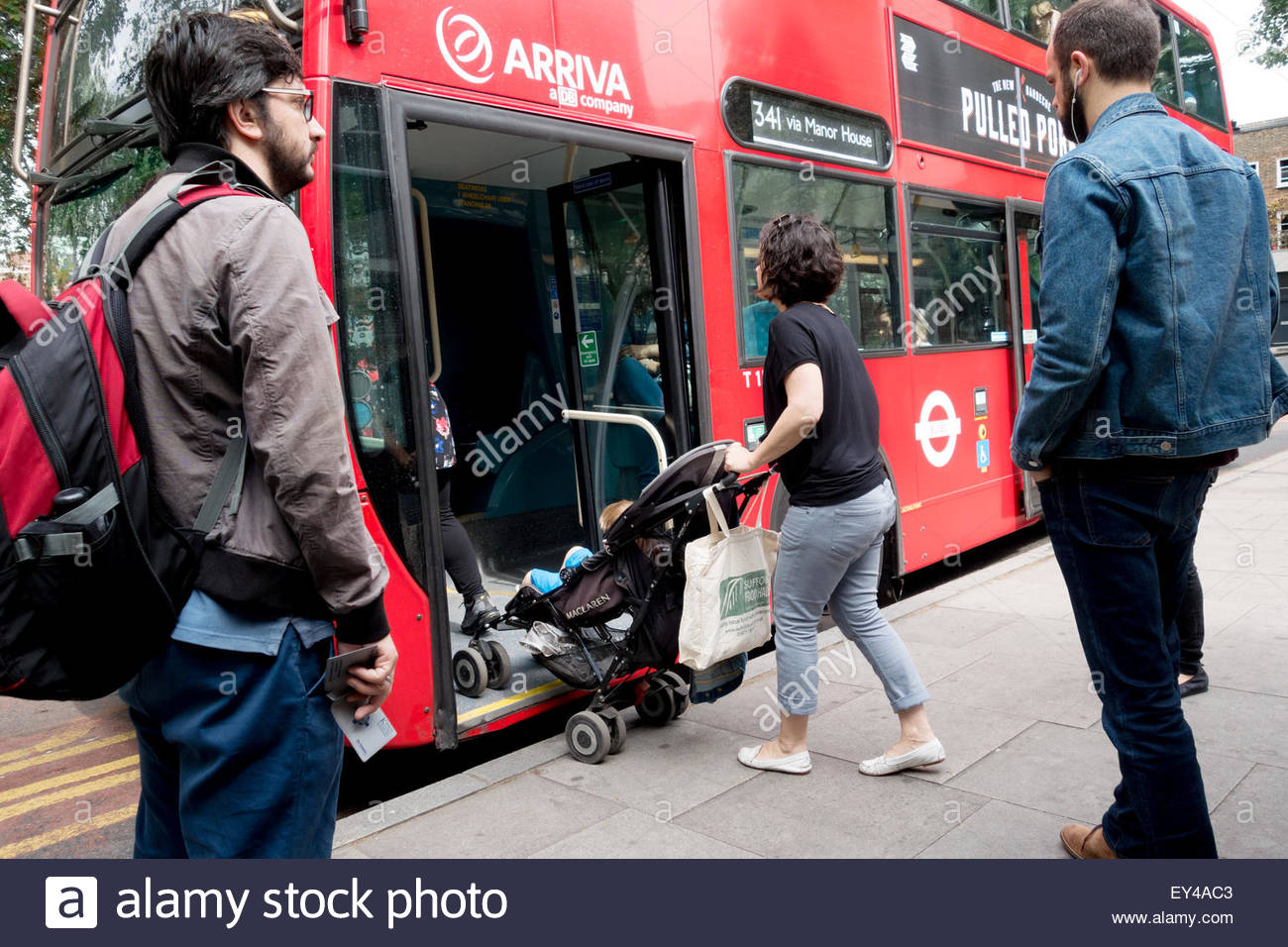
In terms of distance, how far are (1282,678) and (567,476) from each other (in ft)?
14.1

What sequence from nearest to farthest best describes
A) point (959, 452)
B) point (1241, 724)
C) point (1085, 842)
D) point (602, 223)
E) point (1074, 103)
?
point (1074, 103) < point (1085, 842) < point (1241, 724) < point (602, 223) < point (959, 452)

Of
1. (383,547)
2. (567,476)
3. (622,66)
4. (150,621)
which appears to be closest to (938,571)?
(567,476)

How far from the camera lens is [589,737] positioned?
12.6 feet

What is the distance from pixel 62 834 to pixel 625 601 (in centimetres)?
221

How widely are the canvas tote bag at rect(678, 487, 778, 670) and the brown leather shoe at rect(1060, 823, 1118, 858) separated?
120 cm

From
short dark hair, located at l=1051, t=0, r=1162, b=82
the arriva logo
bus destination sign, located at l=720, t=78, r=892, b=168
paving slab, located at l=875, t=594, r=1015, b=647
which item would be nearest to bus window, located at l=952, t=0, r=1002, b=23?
bus destination sign, located at l=720, t=78, r=892, b=168

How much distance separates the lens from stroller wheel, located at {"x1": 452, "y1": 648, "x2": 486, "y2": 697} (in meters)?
4.10

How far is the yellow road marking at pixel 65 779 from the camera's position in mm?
4074

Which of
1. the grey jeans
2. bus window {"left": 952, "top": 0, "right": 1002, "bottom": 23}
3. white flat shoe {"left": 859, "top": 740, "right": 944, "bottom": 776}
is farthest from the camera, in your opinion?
bus window {"left": 952, "top": 0, "right": 1002, "bottom": 23}

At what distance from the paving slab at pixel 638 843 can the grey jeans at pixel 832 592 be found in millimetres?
627

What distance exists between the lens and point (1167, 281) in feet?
7.50

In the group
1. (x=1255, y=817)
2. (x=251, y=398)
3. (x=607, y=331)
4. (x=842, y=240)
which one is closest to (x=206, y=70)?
(x=251, y=398)

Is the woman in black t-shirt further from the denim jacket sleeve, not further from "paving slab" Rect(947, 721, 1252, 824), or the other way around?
the denim jacket sleeve

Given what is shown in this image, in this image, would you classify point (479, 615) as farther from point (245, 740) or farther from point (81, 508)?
point (81, 508)
